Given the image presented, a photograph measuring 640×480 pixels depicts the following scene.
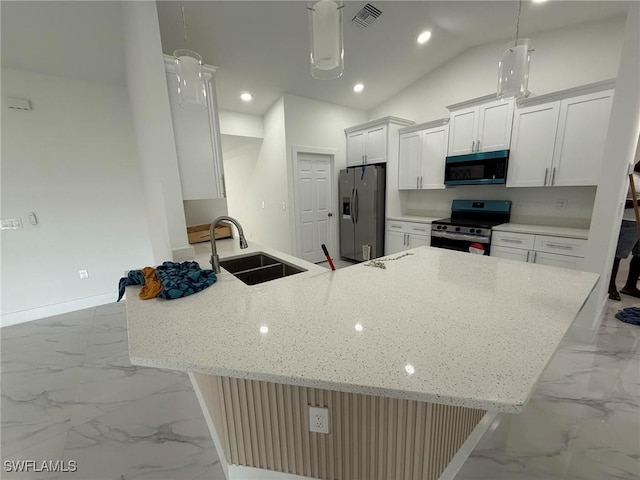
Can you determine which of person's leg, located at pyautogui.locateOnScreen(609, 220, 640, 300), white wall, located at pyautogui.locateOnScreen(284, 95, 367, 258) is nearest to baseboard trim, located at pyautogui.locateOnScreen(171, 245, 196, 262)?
white wall, located at pyautogui.locateOnScreen(284, 95, 367, 258)

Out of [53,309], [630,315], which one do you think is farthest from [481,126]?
[53,309]

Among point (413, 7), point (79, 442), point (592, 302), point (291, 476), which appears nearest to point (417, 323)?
point (291, 476)

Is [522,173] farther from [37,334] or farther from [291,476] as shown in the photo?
[37,334]

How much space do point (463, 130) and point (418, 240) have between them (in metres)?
1.57

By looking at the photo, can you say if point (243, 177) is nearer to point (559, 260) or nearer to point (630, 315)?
point (559, 260)

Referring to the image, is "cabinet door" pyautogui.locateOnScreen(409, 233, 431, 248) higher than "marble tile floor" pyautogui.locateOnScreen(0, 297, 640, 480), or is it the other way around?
"cabinet door" pyautogui.locateOnScreen(409, 233, 431, 248)

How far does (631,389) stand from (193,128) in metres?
3.62

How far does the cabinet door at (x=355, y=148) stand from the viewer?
443 centimetres

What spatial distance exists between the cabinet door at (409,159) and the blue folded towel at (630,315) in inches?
103

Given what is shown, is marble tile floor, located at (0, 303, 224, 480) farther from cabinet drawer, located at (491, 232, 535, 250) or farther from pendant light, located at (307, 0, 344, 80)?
cabinet drawer, located at (491, 232, 535, 250)

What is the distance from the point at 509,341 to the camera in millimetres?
830

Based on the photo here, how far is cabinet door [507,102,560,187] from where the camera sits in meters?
2.76

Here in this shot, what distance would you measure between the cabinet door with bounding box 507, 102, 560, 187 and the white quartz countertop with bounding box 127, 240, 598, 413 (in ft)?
6.77

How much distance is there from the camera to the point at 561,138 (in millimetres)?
2689
